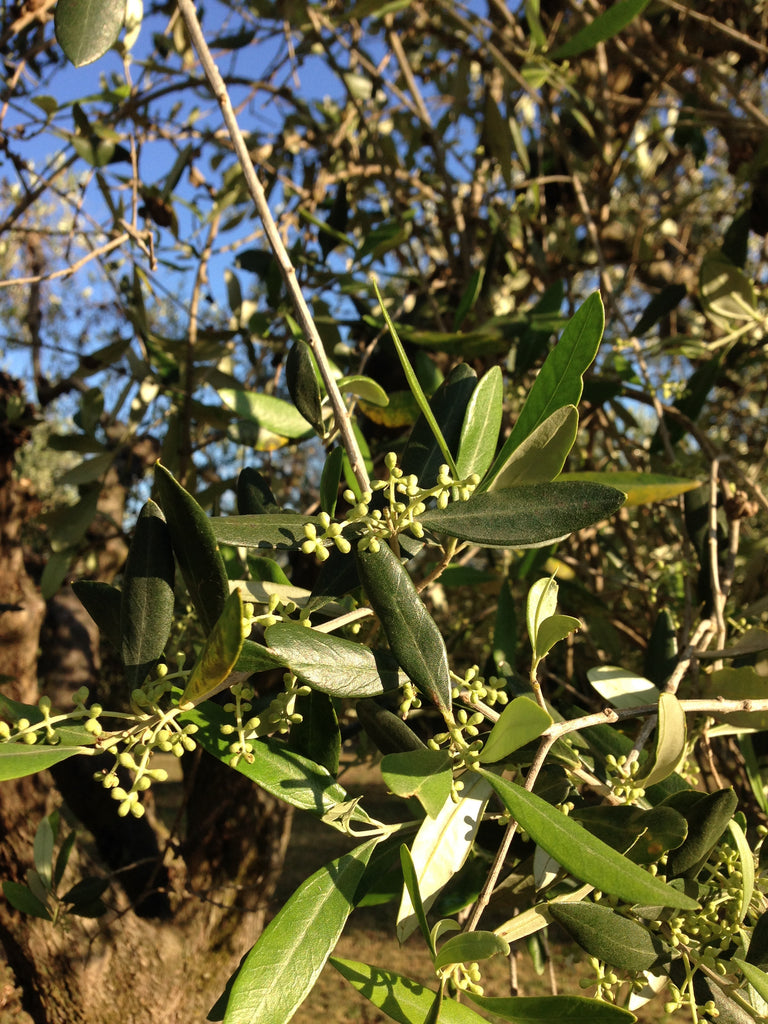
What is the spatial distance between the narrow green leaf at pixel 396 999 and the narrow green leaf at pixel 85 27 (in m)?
0.89

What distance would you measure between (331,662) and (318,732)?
199mm

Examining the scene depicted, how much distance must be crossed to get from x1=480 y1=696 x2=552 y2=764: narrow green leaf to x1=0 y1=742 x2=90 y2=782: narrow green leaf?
0.30 metres

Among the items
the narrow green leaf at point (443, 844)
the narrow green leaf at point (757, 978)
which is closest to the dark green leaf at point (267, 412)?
the narrow green leaf at point (443, 844)

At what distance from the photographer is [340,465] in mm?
726

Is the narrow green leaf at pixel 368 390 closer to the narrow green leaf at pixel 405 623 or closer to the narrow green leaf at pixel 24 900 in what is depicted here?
the narrow green leaf at pixel 405 623

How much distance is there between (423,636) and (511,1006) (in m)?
0.30

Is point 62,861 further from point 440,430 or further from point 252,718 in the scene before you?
point 440,430

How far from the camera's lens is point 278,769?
0.63 m

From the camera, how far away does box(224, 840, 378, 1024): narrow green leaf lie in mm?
538

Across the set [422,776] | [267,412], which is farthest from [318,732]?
[267,412]

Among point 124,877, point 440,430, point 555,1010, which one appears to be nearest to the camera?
point 555,1010

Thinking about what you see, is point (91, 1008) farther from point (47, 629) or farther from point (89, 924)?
point (47, 629)

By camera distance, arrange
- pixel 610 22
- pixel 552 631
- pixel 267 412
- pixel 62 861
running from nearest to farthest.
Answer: pixel 552 631 → pixel 267 412 → pixel 610 22 → pixel 62 861

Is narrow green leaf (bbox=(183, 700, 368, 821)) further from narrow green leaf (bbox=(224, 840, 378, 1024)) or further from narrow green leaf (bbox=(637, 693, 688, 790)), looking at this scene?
narrow green leaf (bbox=(637, 693, 688, 790))
